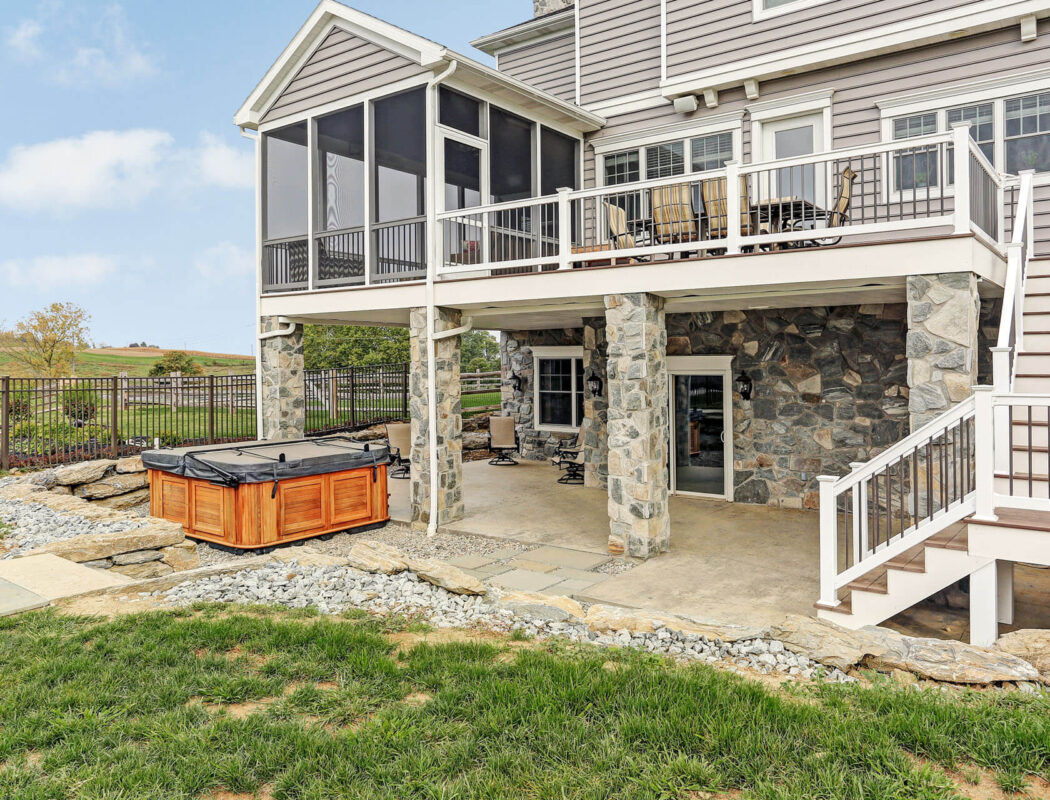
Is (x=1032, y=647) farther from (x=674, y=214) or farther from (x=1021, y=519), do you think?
(x=674, y=214)

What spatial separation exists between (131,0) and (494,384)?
24.5 metres

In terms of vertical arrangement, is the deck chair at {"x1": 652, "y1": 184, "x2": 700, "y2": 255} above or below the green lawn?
above

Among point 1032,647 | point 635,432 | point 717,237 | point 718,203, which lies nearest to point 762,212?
point 717,237

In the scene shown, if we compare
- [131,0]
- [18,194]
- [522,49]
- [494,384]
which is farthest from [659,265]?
[18,194]

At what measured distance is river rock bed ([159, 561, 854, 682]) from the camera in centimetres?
396

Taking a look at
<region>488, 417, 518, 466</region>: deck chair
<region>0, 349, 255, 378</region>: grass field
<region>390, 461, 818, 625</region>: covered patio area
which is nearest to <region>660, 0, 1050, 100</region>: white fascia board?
<region>390, 461, 818, 625</region>: covered patio area

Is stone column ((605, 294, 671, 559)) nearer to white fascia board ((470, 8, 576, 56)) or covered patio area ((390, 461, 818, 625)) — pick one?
covered patio area ((390, 461, 818, 625))

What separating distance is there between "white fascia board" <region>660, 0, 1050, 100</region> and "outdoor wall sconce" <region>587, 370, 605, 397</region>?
14.5 ft

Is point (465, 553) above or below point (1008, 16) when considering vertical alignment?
below

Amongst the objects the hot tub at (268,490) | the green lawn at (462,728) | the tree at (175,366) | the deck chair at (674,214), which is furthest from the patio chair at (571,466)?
the tree at (175,366)

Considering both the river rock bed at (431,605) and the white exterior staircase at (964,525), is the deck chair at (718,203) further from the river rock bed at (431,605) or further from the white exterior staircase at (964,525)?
the river rock bed at (431,605)

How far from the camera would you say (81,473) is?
10438 millimetres

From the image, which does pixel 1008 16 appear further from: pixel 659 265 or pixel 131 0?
pixel 131 0

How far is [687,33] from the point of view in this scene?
10.1 metres
